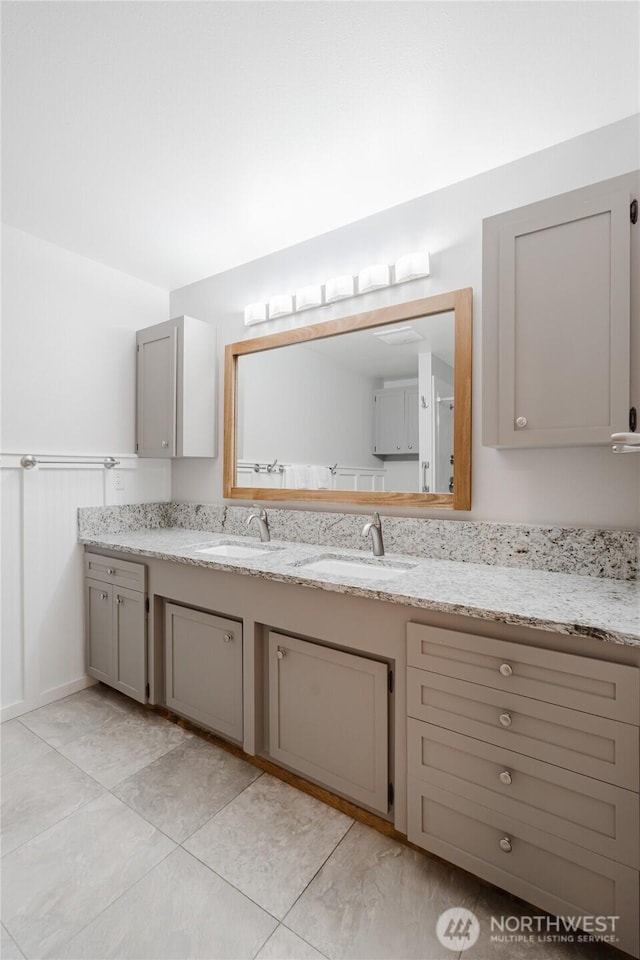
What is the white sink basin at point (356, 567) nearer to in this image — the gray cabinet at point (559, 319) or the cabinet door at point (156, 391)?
the gray cabinet at point (559, 319)

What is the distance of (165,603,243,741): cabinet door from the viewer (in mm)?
1802

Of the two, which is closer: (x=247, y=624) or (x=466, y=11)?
(x=466, y=11)

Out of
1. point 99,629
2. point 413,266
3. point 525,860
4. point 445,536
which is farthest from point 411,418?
point 99,629

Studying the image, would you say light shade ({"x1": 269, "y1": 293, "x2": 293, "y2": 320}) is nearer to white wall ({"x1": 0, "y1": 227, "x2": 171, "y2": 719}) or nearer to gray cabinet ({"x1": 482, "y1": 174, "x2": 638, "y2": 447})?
white wall ({"x1": 0, "y1": 227, "x2": 171, "y2": 719})

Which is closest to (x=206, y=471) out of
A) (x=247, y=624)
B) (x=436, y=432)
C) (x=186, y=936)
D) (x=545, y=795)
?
(x=247, y=624)

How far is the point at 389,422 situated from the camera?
202cm

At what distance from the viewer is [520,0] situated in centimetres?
116

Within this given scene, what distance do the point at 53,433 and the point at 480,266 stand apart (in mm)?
2211

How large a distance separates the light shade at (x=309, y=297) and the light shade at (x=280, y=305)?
0.20 ft

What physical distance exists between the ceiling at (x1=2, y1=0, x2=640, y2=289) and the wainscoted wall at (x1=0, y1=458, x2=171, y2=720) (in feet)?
4.22

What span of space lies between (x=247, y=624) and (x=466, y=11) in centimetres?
200

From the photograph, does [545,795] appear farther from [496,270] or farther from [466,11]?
[466,11]

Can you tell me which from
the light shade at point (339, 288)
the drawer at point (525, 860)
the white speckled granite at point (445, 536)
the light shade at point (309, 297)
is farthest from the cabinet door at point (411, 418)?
the drawer at point (525, 860)

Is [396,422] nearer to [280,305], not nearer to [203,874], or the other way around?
[280,305]
